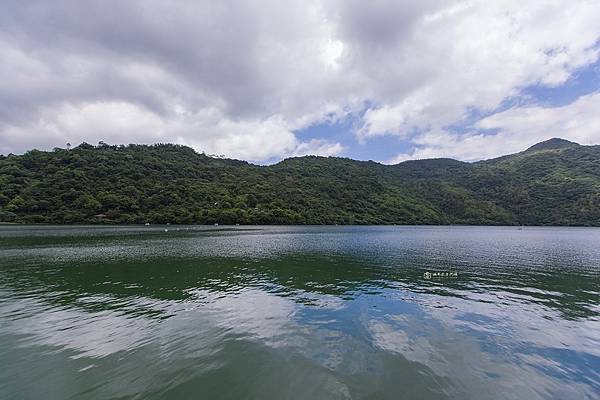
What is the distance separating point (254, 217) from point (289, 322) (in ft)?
→ 565

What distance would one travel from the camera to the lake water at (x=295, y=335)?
12.7m

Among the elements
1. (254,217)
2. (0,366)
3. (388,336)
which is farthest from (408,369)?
(254,217)

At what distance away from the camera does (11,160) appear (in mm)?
176750

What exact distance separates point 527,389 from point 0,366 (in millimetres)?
24152

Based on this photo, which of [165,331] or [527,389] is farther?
[165,331]

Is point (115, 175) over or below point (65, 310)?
over

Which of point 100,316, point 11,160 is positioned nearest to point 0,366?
point 100,316

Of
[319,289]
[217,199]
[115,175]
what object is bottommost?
[319,289]

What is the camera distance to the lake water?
12727 mm

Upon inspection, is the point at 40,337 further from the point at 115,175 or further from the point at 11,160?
the point at 11,160

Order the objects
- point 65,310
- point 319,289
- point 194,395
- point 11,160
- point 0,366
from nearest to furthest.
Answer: point 194,395 → point 0,366 → point 65,310 → point 319,289 → point 11,160

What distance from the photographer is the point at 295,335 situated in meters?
18.4

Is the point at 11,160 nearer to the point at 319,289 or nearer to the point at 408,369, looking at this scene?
the point at 319,289

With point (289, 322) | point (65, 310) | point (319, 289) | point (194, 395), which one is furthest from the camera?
point (319, 289)
